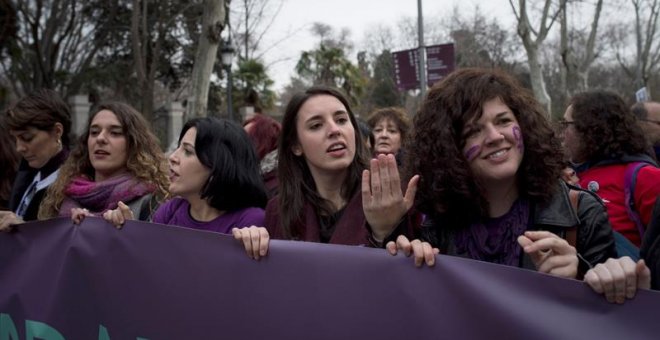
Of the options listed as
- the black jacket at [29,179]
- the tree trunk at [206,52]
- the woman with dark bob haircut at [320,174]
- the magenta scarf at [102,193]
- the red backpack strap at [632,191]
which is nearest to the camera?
the woman with dark bob haircut at [320,174]

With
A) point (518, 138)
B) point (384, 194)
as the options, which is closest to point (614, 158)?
point (518, 138)

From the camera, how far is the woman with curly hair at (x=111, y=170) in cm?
312

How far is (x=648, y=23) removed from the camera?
115ft

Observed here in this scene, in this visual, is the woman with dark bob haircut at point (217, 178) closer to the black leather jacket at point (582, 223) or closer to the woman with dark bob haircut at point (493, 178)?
the woman with dark bob haircut at point (493, 178)

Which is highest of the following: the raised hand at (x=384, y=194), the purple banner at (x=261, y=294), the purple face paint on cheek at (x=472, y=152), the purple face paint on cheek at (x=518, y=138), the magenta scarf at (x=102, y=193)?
the purple face paint on cheek at (x=518, y=138)

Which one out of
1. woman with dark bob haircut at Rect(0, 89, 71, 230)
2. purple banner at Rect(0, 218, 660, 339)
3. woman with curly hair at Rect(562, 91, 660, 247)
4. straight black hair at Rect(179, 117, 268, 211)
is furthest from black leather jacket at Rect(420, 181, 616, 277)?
woman with dark bob haircut at Rect(0, 89, 71, 230)

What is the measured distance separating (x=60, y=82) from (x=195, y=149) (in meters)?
22.2

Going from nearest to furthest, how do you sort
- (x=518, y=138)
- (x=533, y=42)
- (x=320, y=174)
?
(x=518, y=138)
(x=320, y=174)
(x=533, y=42)

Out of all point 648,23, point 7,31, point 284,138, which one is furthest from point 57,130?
point 648,23

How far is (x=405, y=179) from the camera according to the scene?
224cm

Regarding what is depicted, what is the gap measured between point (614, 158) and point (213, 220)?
1956 millimetres

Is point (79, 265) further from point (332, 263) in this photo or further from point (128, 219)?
point (332, 263)

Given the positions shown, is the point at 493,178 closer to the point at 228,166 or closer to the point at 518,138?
the point at 518,138

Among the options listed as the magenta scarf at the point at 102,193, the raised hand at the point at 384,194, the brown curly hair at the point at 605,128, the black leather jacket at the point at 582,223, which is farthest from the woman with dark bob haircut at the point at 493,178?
the magenta scarf at the point at 102,193
